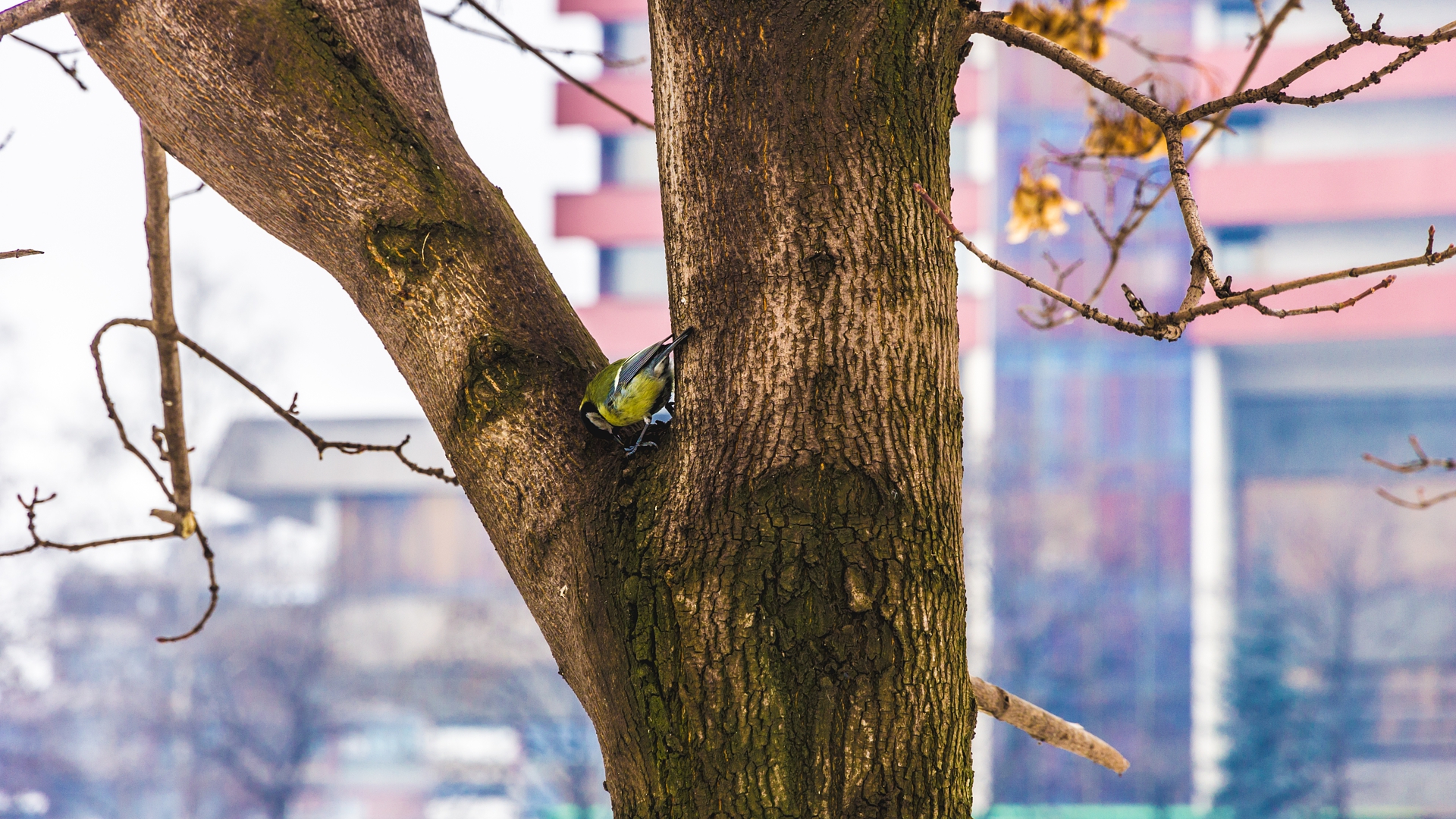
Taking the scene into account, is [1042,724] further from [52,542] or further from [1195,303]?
[52,542]

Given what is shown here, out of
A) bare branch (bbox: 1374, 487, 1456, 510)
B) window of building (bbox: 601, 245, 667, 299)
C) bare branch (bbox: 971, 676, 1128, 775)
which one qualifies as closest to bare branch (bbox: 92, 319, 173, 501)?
bare branch (bbox: 971, 676, 1128, 775)

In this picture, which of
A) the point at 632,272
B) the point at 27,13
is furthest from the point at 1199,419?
the point at 27,13

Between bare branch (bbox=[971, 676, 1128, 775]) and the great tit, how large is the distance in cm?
44

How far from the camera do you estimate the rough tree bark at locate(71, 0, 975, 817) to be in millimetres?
851

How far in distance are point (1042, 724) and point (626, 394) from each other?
59 centimetres

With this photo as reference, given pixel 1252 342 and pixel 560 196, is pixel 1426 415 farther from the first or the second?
pixel 560 196

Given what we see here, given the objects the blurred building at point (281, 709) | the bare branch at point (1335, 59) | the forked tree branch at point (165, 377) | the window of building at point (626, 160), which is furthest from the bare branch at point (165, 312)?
the window of building at point (626, 160)

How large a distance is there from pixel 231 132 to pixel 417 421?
501 inches

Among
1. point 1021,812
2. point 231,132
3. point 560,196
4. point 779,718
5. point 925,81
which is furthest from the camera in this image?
point 560,196

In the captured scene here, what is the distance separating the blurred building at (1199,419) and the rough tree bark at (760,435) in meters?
9.94

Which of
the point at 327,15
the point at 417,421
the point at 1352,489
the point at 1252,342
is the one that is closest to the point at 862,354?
the point at 327,15

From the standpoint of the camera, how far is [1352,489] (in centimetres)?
1273

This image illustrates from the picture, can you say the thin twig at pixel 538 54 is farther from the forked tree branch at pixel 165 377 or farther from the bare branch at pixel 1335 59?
the bare branch at pixel 1335 59

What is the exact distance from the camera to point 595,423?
997mm
